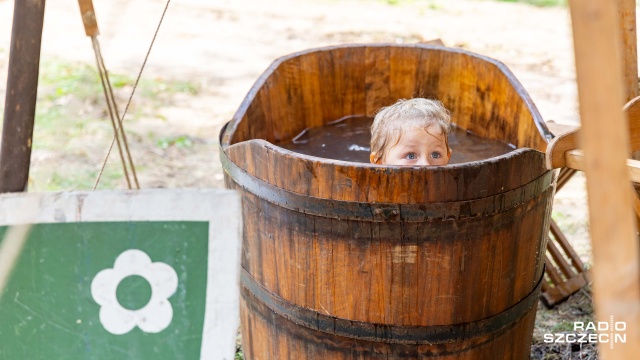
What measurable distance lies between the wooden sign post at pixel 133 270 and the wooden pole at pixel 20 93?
0.83ft

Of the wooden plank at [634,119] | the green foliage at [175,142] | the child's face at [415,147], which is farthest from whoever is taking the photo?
the green foliage at [175,142]

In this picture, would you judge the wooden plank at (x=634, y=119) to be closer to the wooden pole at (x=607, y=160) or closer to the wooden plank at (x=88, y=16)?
the wooden pole at (x=607, y=160)

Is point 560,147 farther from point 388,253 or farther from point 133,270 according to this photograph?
point 133,270

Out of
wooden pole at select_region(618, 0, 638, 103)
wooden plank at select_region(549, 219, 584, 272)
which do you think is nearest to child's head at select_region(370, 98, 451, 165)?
wooden pole at select_region(618, 0, 638, 103)

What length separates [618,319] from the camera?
1.30 metres

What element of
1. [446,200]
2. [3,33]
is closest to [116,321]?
[446,200]

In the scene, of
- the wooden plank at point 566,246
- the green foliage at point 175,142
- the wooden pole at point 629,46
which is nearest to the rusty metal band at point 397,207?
the wooden pole at point 629,46

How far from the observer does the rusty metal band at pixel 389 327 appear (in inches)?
95.5

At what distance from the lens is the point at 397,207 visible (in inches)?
88.0

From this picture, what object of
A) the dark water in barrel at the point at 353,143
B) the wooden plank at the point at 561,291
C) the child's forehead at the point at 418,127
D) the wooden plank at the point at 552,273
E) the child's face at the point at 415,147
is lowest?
the wooden plank at the point at 561,291

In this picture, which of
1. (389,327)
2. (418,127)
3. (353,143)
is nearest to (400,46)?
(353,143)

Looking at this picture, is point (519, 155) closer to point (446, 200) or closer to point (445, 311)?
point (446, 200)

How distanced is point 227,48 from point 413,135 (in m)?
5.81

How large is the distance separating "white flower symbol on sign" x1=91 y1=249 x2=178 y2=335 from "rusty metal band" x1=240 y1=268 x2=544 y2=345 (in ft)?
2.69
